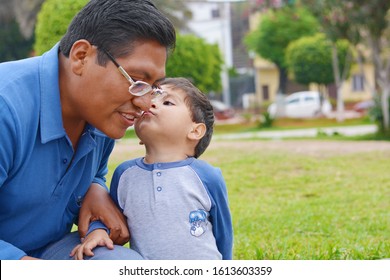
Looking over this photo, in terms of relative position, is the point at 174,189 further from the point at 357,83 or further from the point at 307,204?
the point at 357,83

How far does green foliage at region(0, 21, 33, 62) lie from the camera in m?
25.2

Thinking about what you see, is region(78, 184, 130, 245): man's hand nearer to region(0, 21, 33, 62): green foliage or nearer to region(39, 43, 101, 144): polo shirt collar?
region(39, 43, 101, 144): polo shirt collar

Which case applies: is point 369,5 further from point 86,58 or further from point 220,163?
point 86,58

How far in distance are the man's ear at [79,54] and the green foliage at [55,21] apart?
14.2 feet

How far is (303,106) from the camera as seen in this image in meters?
28.4

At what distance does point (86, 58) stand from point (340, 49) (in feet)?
76.5

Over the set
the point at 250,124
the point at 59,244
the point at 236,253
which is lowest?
the point at 250,124

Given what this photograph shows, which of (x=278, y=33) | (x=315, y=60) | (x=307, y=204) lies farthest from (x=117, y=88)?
(x=278, y=33)

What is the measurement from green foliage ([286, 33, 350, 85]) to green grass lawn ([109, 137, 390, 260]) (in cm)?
1589

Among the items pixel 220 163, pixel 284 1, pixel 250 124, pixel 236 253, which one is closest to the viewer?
pixel 236 253

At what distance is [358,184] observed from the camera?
6.95m

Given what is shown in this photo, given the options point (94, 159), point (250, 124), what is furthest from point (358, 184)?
point (250, 124)

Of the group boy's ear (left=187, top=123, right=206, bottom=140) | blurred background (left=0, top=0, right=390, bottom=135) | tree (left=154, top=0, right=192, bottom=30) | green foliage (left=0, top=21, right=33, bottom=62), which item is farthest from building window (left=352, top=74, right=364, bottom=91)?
boy's ear (left=187, top=123, right=206, bottom=140)

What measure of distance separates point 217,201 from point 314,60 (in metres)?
23.2
